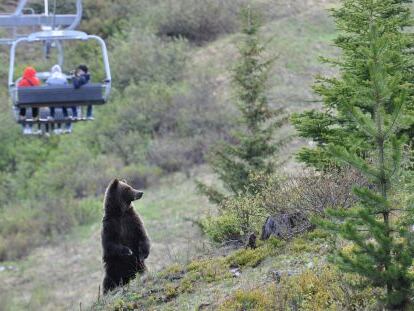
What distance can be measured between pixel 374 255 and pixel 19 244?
90.3 ft

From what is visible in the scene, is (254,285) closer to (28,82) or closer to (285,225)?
(285,225)

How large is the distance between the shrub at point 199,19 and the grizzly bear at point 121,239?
131 ft

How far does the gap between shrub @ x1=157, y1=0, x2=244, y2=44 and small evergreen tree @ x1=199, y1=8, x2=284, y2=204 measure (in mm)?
28524

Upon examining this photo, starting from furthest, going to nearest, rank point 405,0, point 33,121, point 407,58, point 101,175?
point 101,175
point 33,121
point 405,0
point 407,58

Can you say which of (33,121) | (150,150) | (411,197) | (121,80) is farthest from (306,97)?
(411,197)

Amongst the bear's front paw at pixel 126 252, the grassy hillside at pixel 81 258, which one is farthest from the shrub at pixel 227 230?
the grassy hillside at pixel 81 258

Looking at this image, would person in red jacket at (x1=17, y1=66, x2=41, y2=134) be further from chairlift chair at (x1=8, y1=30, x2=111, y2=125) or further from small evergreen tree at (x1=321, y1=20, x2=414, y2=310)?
small evergreen tree at (x1=321, y1=20, x2=414, y2=310)

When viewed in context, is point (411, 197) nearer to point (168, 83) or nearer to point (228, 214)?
point (228, 214)

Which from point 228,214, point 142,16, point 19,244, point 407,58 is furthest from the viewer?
point 142,16

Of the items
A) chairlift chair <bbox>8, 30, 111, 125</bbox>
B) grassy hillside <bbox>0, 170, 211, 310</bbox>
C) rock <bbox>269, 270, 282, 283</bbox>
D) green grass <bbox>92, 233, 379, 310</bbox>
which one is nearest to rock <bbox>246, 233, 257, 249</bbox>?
green grass <bbox>92, 233, 379, 310</bbox>

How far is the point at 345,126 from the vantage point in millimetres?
14734

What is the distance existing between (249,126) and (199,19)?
30350 millimetres

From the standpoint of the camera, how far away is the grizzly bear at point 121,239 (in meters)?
13.3

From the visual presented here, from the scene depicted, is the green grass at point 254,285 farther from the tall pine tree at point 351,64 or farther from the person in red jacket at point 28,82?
the person in red jacket at point 28,82
